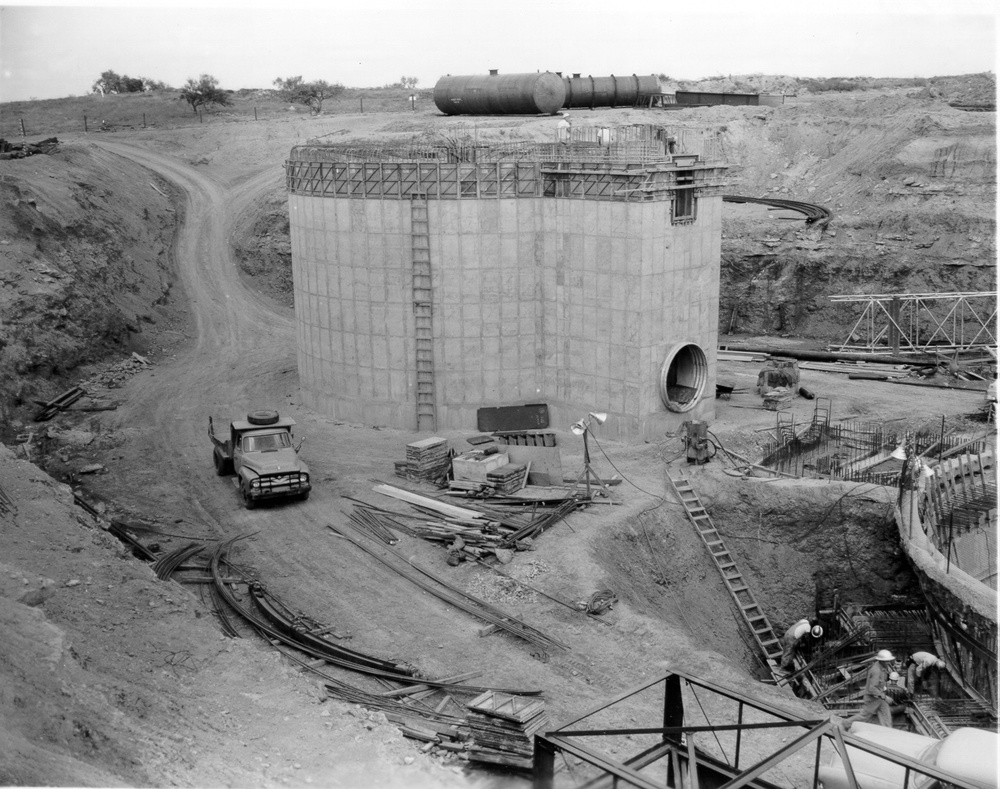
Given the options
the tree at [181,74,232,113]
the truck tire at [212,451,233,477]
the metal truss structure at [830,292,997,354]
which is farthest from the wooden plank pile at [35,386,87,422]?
the tree at [181,74,232,113]

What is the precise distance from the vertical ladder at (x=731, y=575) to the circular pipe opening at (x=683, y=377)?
10.8ft

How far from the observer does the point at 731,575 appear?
2478 centimetres

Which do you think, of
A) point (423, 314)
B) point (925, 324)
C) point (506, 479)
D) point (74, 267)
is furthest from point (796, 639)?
point (74, 267)

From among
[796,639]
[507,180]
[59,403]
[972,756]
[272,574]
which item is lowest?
[796,639]

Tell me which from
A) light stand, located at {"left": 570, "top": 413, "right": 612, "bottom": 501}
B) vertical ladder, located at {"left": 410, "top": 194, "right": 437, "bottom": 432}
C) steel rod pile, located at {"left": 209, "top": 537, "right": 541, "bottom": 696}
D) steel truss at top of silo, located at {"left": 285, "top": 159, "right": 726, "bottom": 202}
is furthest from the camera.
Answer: vertical ladder, located at {"left": 410, "top": 194, "right": 437, "bottom": 432}

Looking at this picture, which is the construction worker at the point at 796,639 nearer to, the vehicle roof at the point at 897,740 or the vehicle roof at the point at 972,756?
the vehicle roof at the point at 897,740

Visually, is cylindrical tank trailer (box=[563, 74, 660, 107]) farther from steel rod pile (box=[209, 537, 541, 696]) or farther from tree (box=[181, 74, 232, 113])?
steel rod pile (box=[209, 537, 541, 696])

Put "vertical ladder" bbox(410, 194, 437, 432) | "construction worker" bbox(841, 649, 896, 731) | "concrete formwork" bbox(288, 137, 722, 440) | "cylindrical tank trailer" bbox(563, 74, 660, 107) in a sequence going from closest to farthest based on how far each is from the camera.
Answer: "construction worker" bbox(841, 649, 896, 731), "concrete formwork" bbox(288, 137, 722, 440), "vertical ladder" bbox(410, 194, 437, 432), "cylindrical tank trailer" bbox(563, 74, 660, 107)

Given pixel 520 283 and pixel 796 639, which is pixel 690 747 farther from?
pixel 520 283

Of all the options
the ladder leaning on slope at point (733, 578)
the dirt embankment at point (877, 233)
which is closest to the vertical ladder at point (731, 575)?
the ladder leaning on slope at point (733, 578)

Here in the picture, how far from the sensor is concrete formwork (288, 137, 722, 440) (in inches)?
1094

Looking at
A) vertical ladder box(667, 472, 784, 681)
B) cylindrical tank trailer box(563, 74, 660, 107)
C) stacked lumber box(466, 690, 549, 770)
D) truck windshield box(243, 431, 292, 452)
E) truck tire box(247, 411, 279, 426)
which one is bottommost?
vertical ladder box(667, 472, 784, 681)

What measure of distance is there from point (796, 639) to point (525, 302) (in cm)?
1182

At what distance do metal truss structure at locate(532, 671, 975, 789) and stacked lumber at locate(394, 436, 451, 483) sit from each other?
407 inches
